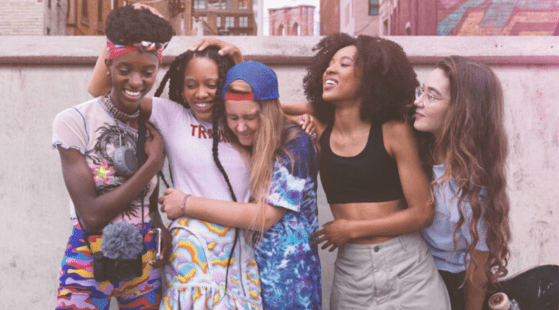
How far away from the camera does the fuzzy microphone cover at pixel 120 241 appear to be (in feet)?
6.34

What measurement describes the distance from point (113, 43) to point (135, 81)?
215 millimetres

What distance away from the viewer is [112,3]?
11.9m

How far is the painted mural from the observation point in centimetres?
841

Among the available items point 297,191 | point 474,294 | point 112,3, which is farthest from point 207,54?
point 112,3

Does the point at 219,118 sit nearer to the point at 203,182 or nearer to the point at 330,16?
the point at 203,182

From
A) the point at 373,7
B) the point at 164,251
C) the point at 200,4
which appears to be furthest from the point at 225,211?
the point at 200,4

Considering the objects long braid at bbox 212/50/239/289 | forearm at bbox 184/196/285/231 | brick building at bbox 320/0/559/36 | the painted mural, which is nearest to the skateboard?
forearm at bbox 184/196/285/231

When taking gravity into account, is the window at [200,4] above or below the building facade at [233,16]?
above

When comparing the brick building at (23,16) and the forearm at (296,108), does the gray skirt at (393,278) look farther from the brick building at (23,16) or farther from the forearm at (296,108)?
the brick building at (23,16)

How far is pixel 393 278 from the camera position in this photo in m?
2.21

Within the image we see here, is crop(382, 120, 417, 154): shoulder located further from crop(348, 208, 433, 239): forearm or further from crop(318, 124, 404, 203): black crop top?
crop(348, 208, 433, 239): forearm

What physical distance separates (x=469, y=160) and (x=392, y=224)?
0.51 m

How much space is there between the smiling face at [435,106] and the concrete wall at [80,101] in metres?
1.18

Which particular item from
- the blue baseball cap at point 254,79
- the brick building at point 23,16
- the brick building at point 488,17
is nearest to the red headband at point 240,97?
the blue baseball cap at point 254,79
